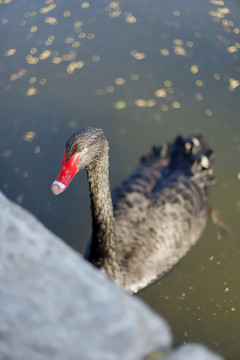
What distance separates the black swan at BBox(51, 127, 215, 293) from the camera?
2822 mm

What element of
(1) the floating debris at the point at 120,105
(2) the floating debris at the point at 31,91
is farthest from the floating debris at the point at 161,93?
(2) the floating debris at the point at 31,91

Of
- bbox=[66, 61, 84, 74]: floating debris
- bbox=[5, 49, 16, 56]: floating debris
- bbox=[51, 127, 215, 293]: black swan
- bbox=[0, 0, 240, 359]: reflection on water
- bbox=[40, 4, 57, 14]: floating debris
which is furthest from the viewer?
bbox=[40, 4, 57, 14]: floating debris

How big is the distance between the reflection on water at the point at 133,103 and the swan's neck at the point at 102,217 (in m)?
0.80

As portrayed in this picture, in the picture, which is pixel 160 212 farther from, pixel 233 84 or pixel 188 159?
pixel 233 84

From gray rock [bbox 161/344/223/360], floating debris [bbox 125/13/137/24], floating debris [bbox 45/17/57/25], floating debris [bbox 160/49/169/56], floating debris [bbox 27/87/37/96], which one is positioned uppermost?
gray rock [bbox 161/344/223/360]

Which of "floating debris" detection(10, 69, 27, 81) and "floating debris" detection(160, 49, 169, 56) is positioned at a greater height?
"floating debris" detection(160, 49, 169, 56)

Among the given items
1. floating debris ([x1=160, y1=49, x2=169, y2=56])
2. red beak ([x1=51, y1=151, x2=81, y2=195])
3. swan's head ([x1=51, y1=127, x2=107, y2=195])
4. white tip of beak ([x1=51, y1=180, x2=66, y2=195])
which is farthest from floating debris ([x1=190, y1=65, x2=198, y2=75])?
white tip of beak ([x1=51, y1=180, x2=66, y2=195])

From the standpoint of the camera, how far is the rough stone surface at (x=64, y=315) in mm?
911

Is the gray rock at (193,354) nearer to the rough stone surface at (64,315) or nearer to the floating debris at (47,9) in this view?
→ the rough stone surface at (64,315)

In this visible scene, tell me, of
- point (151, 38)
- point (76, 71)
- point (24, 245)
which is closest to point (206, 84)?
point (151, 38)

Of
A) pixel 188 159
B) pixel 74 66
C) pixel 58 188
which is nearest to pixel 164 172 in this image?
pixel 188 159

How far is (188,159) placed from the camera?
4.31 m

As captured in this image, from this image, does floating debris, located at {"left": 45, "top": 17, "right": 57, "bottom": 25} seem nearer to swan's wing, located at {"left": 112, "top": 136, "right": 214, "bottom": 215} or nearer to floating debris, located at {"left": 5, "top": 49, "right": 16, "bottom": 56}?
floating debris, located at {"left": 5, "top": 49, "right": 16, "bottom": 56}

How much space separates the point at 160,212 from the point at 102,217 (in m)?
0.85
